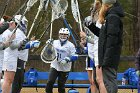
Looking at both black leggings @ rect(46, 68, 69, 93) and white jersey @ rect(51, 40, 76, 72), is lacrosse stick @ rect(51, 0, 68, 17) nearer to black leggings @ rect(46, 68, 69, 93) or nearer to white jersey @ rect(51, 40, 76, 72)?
white jersey @ rect(51, 40, 76, 72)

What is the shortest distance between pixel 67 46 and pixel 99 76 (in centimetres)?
314

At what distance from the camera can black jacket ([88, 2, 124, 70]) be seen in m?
7.16

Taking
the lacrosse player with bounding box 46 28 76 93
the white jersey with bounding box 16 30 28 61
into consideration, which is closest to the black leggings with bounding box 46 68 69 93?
the lacrosse player with bounding box 46 28 76 93

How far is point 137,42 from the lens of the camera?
882 inches

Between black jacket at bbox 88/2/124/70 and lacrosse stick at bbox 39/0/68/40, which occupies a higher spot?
lacrosse stick at bbox 39/0/68/40

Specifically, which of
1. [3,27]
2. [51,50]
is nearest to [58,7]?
[51,50]

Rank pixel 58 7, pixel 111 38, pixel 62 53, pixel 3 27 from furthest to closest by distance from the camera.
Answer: pixel 58 7 < pixel 62 53 < pixel 3 27 < pixel 111 38

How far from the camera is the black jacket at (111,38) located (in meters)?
7.16

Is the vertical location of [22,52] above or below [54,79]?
above

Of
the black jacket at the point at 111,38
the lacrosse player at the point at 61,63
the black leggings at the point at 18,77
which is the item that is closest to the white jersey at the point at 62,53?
the lacrosse player at the point at 61,63

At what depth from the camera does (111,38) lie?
7.17 meters

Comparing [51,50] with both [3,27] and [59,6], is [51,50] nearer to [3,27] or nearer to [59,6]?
[59,6]

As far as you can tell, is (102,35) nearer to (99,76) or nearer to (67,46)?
(99,76)

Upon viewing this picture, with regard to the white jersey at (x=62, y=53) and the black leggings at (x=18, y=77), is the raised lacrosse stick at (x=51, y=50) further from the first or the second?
the black leggings at (x=18, y=77)
